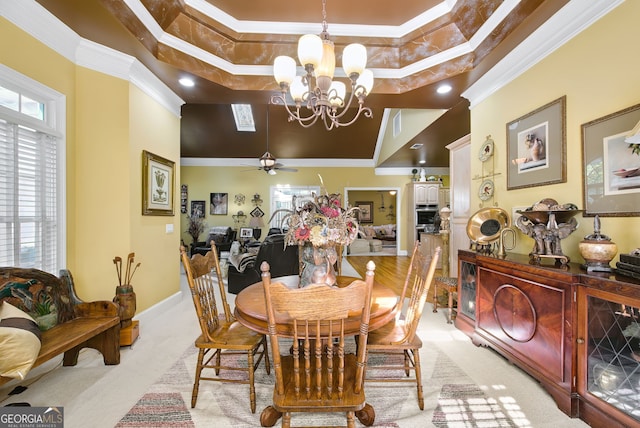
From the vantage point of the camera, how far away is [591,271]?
65.6 inches

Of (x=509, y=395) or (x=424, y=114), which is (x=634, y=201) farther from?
(x=424, y=114)

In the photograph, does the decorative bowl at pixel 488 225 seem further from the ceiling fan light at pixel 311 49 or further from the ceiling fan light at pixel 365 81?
the ceiling fan light at pixel 311 49

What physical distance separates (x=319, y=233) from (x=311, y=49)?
1283mm

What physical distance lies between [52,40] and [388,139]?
6.12 m

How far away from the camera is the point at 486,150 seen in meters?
3.11

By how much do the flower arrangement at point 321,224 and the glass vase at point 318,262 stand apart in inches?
1.8

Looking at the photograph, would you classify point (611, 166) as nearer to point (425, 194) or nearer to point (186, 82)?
point (186, 82)

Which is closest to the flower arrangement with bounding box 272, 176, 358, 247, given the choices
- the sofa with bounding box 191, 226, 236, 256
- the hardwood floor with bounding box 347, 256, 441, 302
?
the hardwood floor with bounding box 347, 256, 441, 302

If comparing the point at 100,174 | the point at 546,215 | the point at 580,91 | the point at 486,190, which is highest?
the point at 580,91

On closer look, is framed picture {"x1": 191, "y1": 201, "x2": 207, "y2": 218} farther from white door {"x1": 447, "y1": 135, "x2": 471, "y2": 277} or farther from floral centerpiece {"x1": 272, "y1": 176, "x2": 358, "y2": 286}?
floral centerpiece {"x1": 272, "y1": 176, "x2": 358, "y2": 286}

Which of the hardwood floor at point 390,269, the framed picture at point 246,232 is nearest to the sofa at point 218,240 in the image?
the framed picture at point 246,232

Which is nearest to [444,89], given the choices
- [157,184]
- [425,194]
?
[157,184]

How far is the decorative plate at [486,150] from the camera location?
10.0 ft

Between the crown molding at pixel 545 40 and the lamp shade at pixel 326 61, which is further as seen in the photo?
the lamp shade at pixel 326 61
